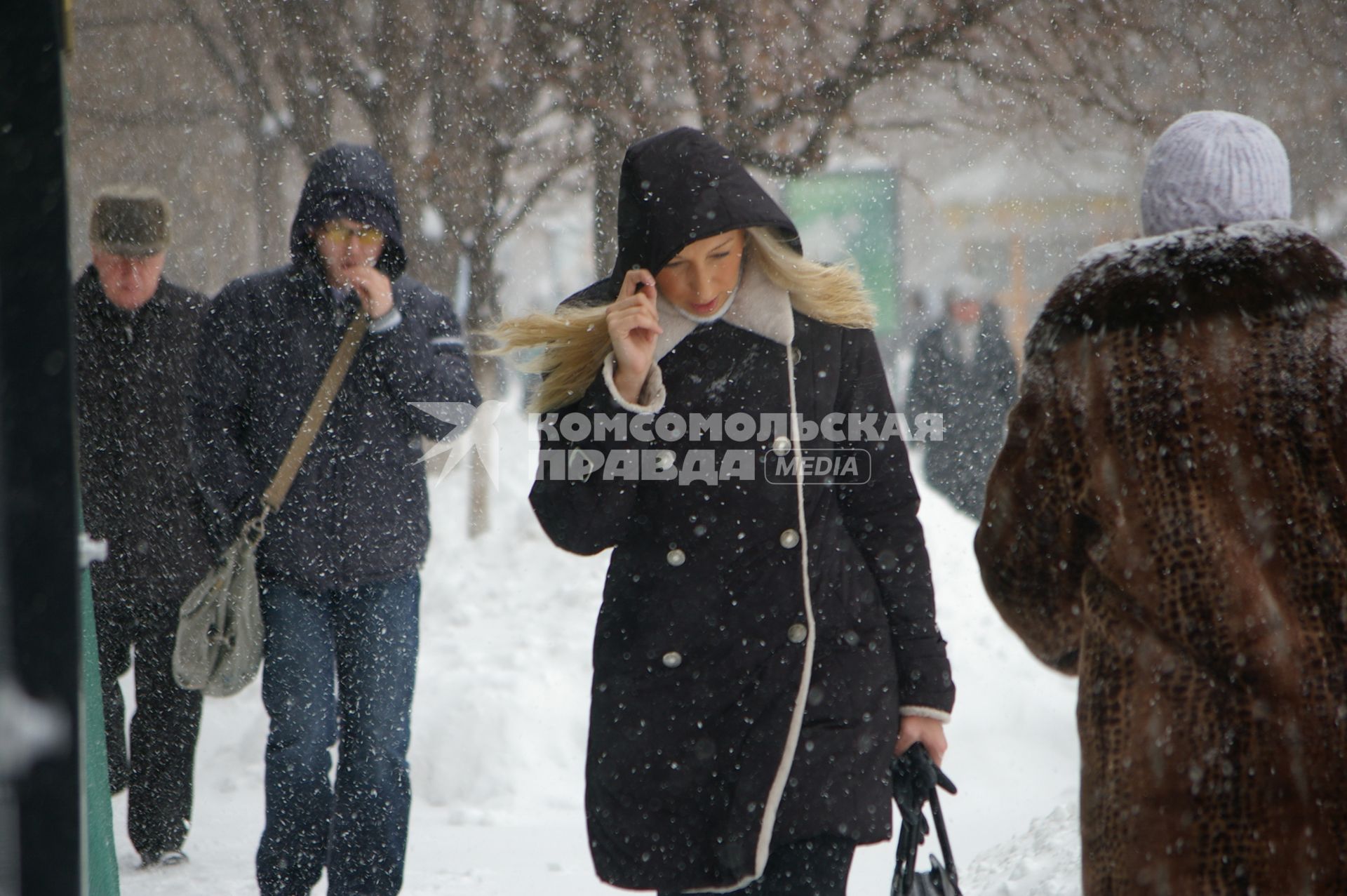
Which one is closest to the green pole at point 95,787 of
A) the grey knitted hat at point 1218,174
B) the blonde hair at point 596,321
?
the blonde hair at point 596,321

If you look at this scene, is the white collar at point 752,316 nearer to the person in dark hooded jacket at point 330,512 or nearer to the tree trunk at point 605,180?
the person in dark hooded jacket at point 330,512

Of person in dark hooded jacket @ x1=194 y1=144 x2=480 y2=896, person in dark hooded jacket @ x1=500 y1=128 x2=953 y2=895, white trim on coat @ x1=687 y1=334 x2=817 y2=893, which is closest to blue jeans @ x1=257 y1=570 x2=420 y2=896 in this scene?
person in dark hooded jacket @ x1=194 y1=144 x2=480 y2=896

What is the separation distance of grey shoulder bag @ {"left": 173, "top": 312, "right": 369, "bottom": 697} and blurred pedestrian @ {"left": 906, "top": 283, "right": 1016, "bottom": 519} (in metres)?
5.58

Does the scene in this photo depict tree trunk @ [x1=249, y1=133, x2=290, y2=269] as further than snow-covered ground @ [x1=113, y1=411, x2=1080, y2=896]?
Yes

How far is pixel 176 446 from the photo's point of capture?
409 cm

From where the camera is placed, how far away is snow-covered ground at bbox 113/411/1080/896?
165 inches

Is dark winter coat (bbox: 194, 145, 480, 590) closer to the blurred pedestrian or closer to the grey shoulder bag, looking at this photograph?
the grey shoulder bag

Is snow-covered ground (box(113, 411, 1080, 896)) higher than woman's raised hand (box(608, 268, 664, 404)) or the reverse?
the reverse

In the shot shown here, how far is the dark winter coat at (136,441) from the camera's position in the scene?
404 cm

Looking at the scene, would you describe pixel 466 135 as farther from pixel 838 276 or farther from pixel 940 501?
pixel 838 276

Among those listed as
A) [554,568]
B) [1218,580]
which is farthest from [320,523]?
[554,568]

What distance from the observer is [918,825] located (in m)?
2.39

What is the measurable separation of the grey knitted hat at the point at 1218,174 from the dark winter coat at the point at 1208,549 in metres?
0.05

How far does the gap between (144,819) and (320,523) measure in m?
1.34
